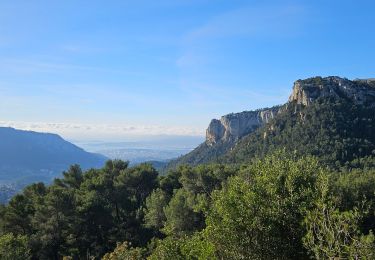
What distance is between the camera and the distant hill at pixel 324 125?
5108 inches

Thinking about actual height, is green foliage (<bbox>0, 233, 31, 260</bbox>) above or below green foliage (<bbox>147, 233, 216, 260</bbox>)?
below

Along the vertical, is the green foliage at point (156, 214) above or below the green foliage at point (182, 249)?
below

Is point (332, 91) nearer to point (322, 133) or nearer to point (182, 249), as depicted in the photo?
point (322, 133)

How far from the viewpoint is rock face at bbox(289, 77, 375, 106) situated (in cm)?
17350

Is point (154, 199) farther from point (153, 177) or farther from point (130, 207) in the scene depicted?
point (153, 177)

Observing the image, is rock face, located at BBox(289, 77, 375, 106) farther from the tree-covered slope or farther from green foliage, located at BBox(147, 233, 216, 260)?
green foliage, located at BBox(147, 233, 216, 260)

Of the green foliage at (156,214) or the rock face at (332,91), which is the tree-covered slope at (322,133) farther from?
the green foliage at (156,214)

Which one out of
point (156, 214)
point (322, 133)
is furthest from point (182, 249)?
point (322, 133)

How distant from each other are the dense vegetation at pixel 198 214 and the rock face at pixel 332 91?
10754 centimetres

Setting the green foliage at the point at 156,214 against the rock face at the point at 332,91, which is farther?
the rock face at the point at 332,91

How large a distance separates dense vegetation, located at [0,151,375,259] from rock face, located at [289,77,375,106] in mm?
107540

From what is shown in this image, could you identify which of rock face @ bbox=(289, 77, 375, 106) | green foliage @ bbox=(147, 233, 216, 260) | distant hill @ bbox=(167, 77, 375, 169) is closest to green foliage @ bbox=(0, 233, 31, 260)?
green foliage @ bbox=(147, 233, 216, 260)

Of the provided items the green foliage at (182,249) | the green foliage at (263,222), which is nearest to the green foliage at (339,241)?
the green foliage at (263,222)

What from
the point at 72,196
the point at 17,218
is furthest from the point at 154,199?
the point at 17,218
